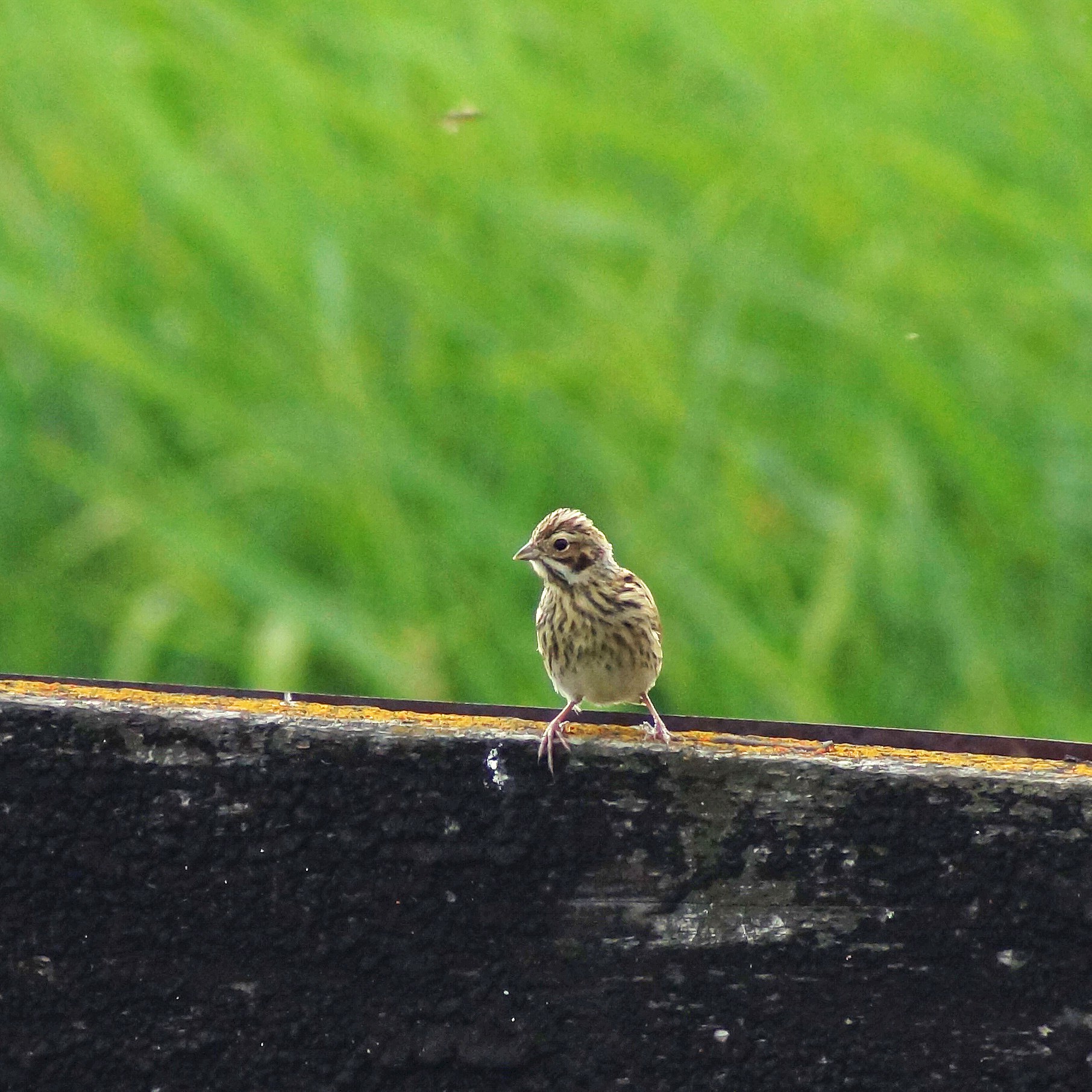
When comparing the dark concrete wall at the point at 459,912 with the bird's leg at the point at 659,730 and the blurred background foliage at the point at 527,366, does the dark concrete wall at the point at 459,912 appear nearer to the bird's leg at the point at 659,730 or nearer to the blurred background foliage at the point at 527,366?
the bird's leg at the point at 659,730

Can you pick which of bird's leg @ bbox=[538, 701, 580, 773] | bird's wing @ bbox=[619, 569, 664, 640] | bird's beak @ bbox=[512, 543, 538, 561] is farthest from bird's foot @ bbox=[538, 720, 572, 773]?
bird's wing @ bbox=[619, 569, 664, 640]

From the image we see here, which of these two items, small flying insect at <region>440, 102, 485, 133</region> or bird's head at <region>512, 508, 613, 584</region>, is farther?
small flying insect at <region>440, 102, 485, 133</region>

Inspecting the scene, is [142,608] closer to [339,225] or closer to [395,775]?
[339,225]

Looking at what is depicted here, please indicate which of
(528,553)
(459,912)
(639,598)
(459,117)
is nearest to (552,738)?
(459,912)

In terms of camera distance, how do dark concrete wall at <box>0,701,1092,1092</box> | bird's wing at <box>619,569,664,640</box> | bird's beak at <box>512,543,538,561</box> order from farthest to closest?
bird's wing at <box>619,569,664,640</box>, bird's beak at <box>512,543,538,561</box>, dark concrete wall at <box>0,701,1092,1092</box>

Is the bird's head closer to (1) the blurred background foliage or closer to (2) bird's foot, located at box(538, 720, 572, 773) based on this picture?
(1) the blurred background foliage

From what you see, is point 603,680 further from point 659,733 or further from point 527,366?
point 659,733
